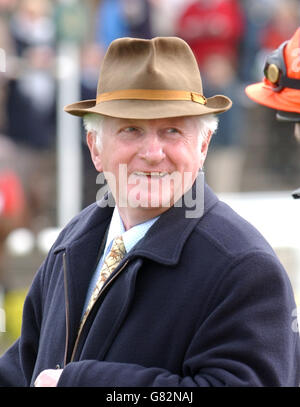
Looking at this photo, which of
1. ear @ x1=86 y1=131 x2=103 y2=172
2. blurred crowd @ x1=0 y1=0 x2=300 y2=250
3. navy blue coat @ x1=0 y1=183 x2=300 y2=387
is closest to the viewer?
navy blue coat @ x1=0 y1=183 x2=300 y2=387

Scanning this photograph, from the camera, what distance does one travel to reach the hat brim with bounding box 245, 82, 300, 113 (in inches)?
121

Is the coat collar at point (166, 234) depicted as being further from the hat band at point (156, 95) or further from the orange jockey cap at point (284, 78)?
the orange jockey cap at point (284, 78)

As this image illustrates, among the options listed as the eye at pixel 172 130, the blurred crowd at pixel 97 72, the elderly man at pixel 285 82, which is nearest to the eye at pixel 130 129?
the eye at pixel 172 130

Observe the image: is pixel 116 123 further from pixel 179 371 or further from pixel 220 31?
pixel 220 31

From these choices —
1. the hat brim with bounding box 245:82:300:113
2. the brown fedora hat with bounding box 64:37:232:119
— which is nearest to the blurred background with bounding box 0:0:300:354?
the hat brim with bounding box 245:82:300:113

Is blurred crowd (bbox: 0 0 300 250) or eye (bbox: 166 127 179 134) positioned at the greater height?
eye (bbox: 166 127 179 134)

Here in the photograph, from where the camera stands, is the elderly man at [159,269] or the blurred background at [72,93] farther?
the blurred background at [72,93]

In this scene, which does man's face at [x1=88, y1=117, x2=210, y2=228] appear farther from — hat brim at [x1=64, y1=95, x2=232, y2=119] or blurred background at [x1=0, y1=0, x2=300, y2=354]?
blurred background at [x1=0, y1=0, x2=300, y2=354]

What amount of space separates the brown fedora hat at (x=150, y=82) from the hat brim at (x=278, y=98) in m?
0.56

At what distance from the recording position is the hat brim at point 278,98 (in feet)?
10.1

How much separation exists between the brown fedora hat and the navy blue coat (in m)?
0.30

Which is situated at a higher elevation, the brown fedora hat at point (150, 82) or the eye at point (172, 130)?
the brown fedora hat at point (150, 82)

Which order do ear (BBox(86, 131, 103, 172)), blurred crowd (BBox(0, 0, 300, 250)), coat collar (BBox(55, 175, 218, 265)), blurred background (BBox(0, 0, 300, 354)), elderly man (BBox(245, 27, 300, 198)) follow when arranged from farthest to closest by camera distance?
blurred crowd (BBox(0, 0, 300, 250)), blurred background (BBox(0, 0, 300, 354)), elderly man (BBox(245, 27, 300, 198)), ear (BBox(86, 131, 103, 172)), coat collar (BBox(55, 175, 218, 265))

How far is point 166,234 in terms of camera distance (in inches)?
96.4
